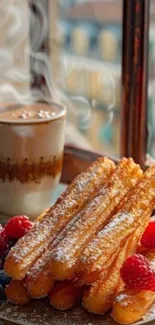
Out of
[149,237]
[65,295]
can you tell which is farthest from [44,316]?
[149,237]

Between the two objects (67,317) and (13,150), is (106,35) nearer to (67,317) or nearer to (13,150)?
(13,150)

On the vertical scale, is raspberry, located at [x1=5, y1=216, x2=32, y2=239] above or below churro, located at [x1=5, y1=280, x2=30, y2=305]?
above

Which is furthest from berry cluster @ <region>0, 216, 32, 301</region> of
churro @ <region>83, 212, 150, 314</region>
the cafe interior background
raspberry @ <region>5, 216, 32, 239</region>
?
the cafe interior background

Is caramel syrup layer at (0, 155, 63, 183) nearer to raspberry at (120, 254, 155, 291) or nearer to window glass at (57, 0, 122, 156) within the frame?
raspberry at (120, 254, 155, 291)

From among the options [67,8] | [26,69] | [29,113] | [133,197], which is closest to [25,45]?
[26,69]

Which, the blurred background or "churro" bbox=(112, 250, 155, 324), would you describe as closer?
"churro" bbox=(112, 250, 155, 324)

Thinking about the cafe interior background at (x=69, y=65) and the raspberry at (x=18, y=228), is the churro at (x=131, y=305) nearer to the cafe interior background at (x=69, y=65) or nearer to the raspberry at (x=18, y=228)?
the raspberry at (x=18, y=228)

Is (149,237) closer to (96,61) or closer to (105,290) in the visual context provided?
(105,290)
